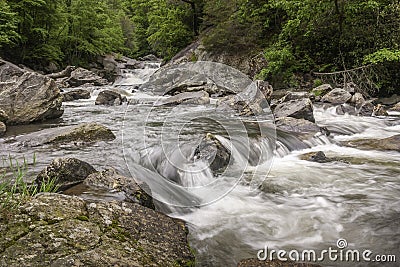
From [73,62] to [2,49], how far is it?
697 centimetres

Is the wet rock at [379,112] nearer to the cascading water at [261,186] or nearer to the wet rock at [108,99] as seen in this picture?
the cascading water at [261,186]

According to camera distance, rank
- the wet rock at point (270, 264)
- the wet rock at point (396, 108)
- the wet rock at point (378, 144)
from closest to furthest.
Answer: the wet rock at point (270, 264), the wet rock at point (378, 144), the wet rock at point (396, 108)

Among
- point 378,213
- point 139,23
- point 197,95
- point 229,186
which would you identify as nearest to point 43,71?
point 197,95

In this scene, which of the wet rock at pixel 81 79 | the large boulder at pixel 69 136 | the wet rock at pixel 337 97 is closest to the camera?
the large boulder at pixel 69 136

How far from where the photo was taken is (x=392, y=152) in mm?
6812

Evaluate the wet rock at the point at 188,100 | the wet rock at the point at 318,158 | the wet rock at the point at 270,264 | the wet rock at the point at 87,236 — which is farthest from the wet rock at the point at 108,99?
the wet rock at the point at 270,264

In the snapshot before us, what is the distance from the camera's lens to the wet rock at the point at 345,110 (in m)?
11.1

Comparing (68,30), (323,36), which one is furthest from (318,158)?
(68,30)

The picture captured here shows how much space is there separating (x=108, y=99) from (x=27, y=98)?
5.08 metres

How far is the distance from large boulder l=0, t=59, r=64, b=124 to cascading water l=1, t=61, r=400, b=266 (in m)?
0.64

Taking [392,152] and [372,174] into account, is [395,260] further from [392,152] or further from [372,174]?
[392,152]

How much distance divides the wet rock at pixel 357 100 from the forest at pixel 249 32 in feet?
4.91

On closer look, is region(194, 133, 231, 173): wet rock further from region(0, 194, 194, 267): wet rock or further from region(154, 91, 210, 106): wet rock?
region(154, 91, 210, 106): wet rock

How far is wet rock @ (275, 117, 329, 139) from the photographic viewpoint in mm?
8147
